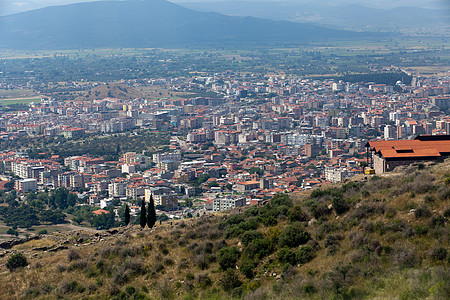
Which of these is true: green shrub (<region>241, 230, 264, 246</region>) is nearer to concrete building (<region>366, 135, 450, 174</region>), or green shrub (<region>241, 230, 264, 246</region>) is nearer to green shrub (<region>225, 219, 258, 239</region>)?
green shrub (<region>225, 219, 258, 239</region>)

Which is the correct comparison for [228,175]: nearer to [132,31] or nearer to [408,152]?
[408,152]

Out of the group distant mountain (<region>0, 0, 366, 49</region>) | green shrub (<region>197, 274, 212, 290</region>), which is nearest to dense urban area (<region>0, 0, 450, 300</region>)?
green shrub (<region>197, 274, 212, 290</region>)

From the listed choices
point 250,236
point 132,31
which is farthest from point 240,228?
point 132,31

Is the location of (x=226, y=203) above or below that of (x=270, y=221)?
below

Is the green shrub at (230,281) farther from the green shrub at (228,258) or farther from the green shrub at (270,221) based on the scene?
the green shrub at (270,221)

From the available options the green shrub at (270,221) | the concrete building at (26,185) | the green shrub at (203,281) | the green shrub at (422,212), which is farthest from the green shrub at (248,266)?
the concrete building at (26,185)

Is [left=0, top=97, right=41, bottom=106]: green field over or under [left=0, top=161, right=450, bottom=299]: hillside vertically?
under
